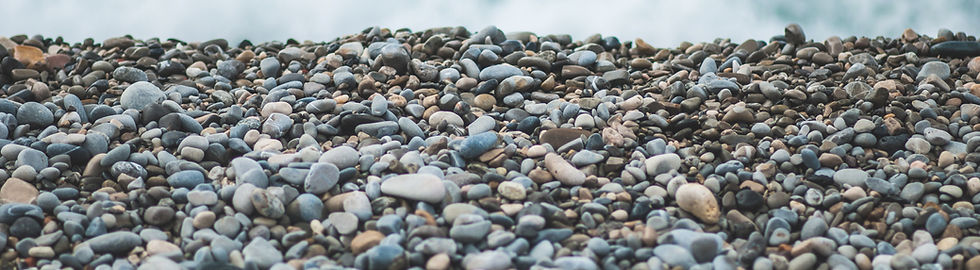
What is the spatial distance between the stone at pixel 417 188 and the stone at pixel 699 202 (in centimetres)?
81

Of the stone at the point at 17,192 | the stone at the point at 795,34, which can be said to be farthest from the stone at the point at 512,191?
the stone at the point at 795,34

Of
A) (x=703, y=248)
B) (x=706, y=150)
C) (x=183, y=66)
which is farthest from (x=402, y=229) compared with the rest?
(x=183, y=66)

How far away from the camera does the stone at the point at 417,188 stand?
272 centimetres

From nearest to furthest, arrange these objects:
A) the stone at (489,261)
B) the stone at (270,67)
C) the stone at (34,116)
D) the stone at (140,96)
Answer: the stone at (489,261), the stone at (34,116), the stone at (140,96), the stone at (270,67)

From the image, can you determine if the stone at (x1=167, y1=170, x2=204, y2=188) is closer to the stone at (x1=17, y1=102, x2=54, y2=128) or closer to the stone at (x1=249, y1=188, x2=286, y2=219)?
the stone at (x1=249, y1=188, x2=286, y2=219)

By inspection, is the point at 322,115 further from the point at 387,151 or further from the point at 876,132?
the point at 876,132

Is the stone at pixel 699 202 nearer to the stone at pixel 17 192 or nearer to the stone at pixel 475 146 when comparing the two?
the stone at pixel 475 146

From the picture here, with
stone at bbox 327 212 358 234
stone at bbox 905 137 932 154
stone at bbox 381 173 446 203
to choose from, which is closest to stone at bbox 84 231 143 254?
stone at bbox 327 212 358 234

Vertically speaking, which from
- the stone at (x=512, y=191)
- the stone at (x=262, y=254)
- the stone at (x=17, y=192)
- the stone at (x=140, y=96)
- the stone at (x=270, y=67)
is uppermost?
the stone at (x=270, y=67)

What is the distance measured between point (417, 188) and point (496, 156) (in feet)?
1.64

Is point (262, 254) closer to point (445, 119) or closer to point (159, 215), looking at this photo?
point (159, 215)

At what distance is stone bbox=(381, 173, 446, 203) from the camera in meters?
2.72

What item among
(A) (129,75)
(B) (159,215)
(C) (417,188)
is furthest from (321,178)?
(A) (129,75)

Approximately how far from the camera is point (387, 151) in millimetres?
3236
